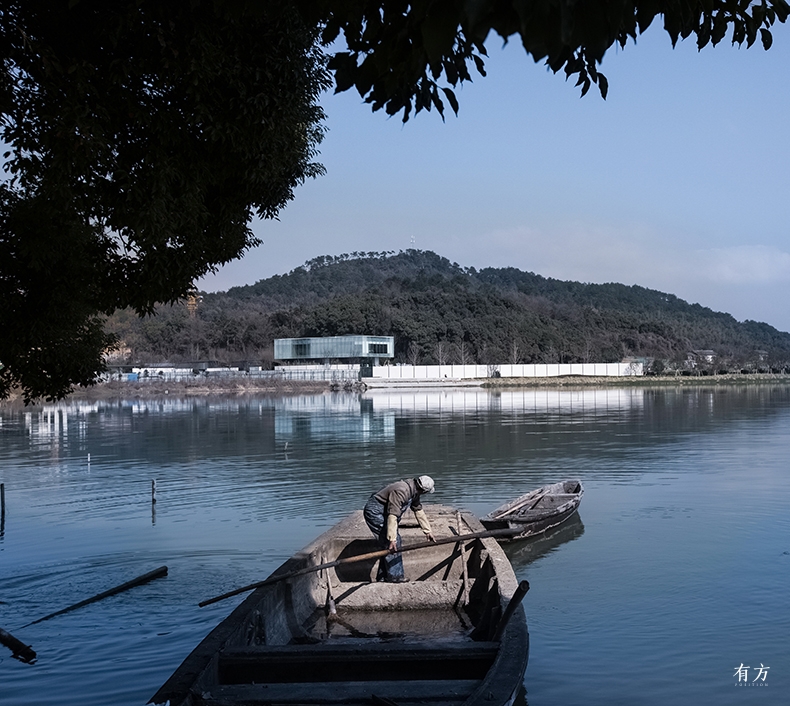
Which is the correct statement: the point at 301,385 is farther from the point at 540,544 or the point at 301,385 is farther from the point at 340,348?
the point at 540,544

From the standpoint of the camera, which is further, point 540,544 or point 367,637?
point 540,544

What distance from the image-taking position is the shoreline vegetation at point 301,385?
98062 mm

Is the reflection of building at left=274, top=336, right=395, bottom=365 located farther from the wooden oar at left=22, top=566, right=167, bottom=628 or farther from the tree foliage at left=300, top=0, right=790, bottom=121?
the tree foliage at left=300, top=0, right=790, bottom=121

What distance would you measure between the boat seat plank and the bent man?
455 cm

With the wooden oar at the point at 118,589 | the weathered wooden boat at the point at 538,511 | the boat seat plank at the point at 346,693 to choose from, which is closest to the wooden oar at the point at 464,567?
the weathered wooden boat at the point at 538,511

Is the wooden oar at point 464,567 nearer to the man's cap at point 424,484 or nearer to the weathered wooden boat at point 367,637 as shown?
the weathered wooden boat at point 367,637

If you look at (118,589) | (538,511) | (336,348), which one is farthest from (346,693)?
(336,348)

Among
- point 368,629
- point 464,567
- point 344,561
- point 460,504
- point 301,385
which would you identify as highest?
point 301,385

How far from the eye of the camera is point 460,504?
23516mm

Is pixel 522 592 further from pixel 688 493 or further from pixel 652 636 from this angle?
pixel 688 493

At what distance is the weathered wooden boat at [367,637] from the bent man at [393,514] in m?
0.70

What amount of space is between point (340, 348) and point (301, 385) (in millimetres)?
18541

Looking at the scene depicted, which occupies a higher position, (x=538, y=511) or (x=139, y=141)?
(x=139, y=141)

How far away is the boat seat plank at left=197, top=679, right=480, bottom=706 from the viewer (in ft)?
22.4
